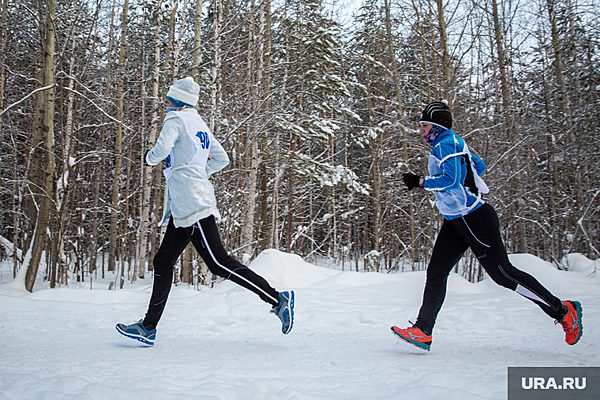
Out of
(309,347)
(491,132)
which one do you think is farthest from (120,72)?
(309,347)

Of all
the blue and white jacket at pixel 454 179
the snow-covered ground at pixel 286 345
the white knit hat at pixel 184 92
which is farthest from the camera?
the white knit hat at pixel 184 92

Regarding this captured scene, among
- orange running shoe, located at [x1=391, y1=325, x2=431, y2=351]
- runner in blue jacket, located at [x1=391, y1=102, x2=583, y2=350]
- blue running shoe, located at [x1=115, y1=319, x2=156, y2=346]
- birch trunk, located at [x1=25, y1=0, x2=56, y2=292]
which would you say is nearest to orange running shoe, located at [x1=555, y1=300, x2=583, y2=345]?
runner in blue jacket, located at [x1=391, y1=102, x2=583, y2=350]

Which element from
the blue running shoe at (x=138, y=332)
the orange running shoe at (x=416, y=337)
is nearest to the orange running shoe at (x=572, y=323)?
the orange running shoe at (x=416, y=337)

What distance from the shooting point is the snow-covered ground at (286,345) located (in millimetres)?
2258

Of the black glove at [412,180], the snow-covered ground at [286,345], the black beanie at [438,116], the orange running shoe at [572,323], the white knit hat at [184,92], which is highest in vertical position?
the white knit hat at [184,92]

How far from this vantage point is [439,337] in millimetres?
3953

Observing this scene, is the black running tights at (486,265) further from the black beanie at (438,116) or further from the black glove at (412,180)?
the black beanie at (438,116)

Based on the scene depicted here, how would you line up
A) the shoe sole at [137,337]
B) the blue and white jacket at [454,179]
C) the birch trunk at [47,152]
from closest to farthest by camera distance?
the blue and white jacket at [454,179] → the shoe sole at [137,337] → the birch trunk at [47,152]

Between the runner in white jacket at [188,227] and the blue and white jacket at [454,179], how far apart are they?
4.30 feet

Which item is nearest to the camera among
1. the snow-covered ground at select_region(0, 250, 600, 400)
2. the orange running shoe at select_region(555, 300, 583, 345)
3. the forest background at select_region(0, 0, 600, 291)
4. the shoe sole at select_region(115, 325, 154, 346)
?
the snow-covered ground at select_region(0, 250, 600, 400)

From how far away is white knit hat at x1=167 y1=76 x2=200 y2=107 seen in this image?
3686mm

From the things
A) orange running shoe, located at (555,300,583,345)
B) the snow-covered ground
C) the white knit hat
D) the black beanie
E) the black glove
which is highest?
the white knit hat

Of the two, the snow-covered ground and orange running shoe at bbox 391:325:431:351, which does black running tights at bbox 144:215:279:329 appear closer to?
the snow-covered ground

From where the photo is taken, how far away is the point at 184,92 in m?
3.72
